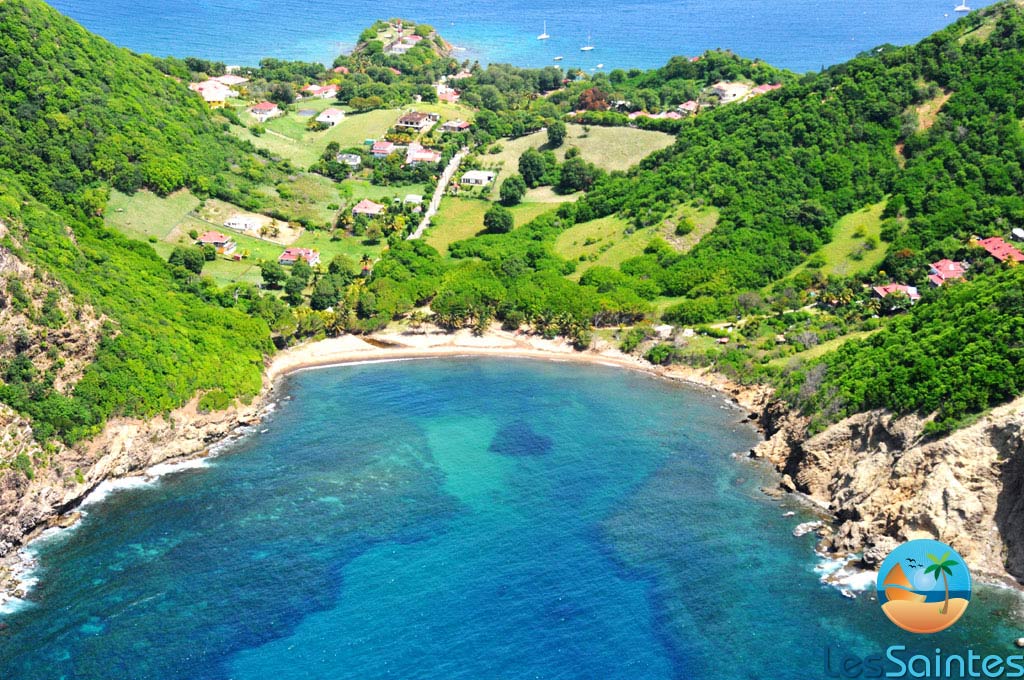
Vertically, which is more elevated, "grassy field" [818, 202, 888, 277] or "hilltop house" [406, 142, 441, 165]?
"hilltop house" [406, 142, 441, 165]

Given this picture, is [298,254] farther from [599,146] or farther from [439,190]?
[599,146]

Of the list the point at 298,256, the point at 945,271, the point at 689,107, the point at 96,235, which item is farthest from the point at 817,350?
the point at 689,107

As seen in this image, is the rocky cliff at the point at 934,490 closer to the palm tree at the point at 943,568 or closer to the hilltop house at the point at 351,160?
the palm tree at the point at 943,568

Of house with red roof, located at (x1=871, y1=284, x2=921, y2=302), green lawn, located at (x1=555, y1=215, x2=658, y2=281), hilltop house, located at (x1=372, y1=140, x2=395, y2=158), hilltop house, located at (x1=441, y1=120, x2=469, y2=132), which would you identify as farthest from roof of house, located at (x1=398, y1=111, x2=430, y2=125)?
house with red roof, located at (x1=871, y1=284, x2=921, y2=302)

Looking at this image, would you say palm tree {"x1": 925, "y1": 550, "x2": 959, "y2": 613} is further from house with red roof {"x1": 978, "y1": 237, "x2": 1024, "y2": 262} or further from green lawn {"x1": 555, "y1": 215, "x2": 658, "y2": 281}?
green lawn {"x1": 555, "y1": 215, "x2": 658, "y2": 281}

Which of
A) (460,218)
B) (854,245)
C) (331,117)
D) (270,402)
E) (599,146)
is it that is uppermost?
(331,117)
